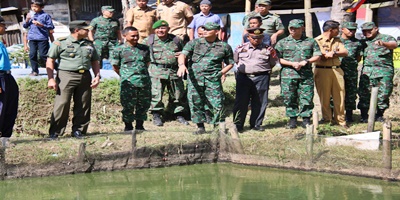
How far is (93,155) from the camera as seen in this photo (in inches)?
321

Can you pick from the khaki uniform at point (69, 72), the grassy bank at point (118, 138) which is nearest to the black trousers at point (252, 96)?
the grassy bank at point (118, 138)

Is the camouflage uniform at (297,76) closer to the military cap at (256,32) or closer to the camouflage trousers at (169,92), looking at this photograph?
the military cap at (256,32)

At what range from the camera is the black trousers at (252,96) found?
935cm

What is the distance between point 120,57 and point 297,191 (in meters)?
3.33

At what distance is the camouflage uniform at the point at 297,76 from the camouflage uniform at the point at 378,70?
3.75 feet

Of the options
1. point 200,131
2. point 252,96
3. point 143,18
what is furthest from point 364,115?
point 143,18

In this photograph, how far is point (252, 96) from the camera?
31.2ft

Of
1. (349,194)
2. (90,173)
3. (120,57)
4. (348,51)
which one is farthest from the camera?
(348,51)

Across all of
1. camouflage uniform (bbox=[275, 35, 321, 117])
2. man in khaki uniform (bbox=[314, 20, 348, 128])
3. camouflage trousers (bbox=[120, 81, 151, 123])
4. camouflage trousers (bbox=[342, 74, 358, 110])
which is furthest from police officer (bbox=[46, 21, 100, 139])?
camouflage trousers (bbox=[342, 74, 358, 110])

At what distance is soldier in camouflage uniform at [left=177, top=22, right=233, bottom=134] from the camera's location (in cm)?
903

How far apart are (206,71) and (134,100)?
3.70 feet

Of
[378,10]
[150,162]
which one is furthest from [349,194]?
[378,10]

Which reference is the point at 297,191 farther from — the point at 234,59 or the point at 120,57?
the point at 120,57

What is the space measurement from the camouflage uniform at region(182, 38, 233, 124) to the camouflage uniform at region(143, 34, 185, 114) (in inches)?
25.3
